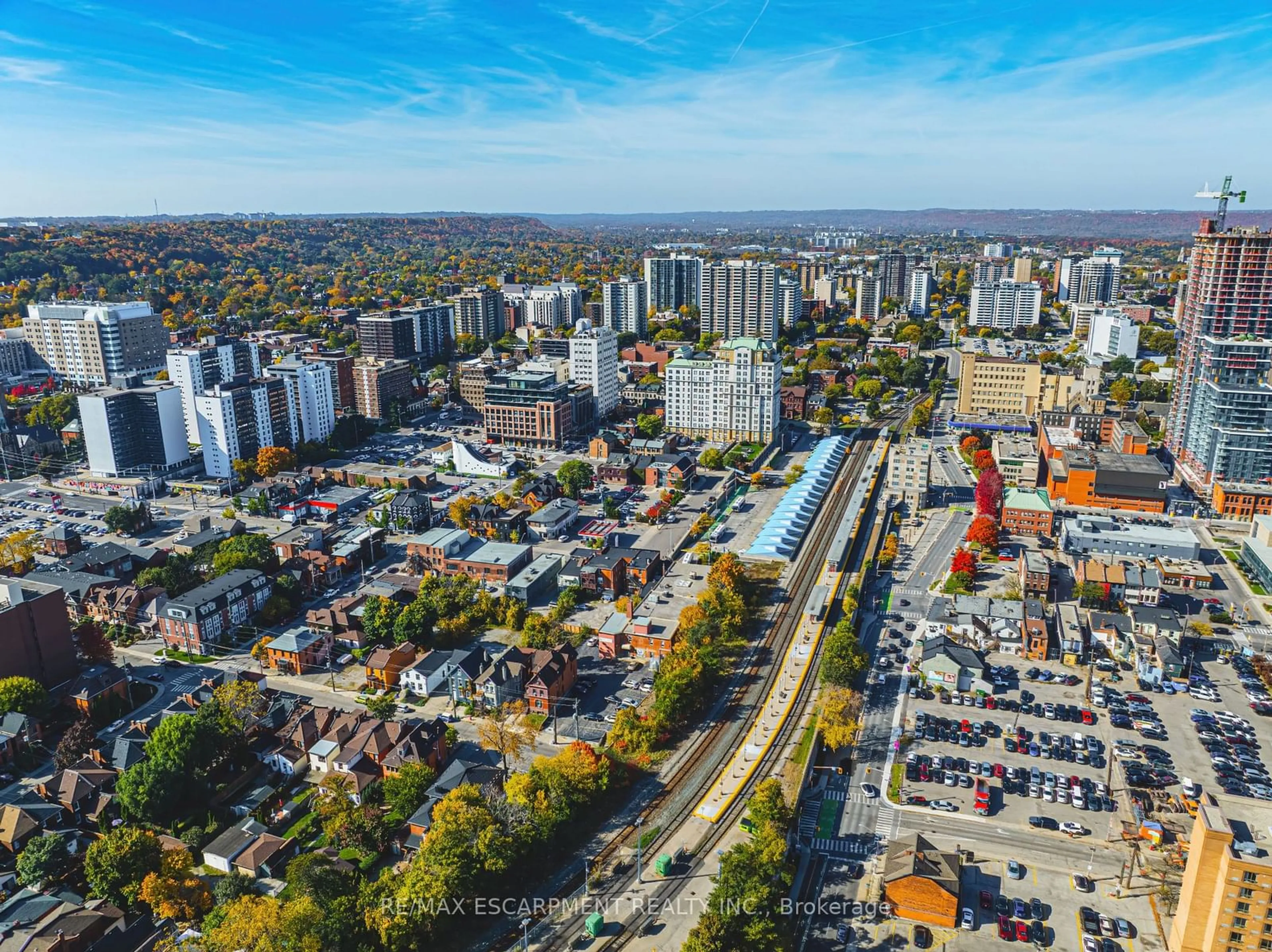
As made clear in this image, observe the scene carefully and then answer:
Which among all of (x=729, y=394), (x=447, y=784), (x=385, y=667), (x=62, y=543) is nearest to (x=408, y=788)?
(x=447, y=784)

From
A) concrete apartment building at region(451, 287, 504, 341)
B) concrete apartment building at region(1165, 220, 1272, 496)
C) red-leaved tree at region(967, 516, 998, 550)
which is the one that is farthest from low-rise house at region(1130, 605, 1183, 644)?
concrete apartment building at region(451, 287, 504, 341)

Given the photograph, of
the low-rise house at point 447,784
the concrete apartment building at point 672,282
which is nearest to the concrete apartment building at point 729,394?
the low-rise house at point 447,784

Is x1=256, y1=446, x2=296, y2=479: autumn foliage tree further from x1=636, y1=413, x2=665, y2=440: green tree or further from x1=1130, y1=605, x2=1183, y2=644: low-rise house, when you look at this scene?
x1=1130, y1=605, x2=1183, y2=644: low-rise house

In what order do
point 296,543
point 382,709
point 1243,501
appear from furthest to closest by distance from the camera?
point 1243,501, point 296,543, point 382,709

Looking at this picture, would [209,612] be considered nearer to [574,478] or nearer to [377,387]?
[574,478]

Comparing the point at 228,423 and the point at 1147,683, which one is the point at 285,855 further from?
the point at 228,423
